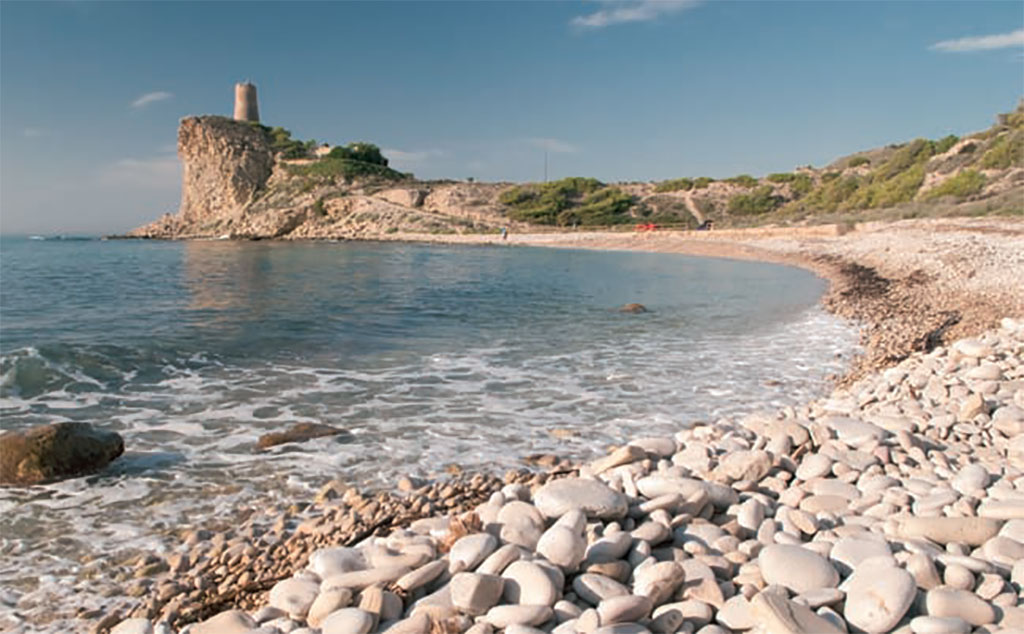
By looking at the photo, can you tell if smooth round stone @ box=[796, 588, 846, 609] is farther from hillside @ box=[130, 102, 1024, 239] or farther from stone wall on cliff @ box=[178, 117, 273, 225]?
stone wall on cliff @ box=[178, 117, 273, 225]

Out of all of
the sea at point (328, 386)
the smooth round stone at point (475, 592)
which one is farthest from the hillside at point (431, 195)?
the smooth round stone at point (475, 592)

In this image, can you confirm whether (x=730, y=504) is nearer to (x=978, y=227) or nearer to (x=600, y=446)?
(x=600, y=446)

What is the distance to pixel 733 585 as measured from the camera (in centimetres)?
263

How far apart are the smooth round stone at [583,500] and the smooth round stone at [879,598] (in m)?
1.05

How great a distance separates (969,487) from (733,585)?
5.44ft

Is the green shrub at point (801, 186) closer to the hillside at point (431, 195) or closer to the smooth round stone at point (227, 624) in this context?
the hillside at point (431, 195)

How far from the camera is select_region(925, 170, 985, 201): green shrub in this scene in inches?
1341

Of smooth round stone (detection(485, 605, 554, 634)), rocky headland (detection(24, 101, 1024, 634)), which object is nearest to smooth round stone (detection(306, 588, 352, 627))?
rocky headland (detection(24, 101, 1024, 634))

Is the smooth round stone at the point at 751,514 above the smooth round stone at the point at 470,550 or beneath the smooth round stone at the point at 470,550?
beneath

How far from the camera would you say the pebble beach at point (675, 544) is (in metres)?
2.38

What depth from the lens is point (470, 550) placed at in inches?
111

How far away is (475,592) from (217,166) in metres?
82.2

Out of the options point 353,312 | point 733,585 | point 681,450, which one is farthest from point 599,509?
point 353,312

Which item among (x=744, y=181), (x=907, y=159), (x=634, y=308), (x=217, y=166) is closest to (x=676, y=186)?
(x=744, y=181)
